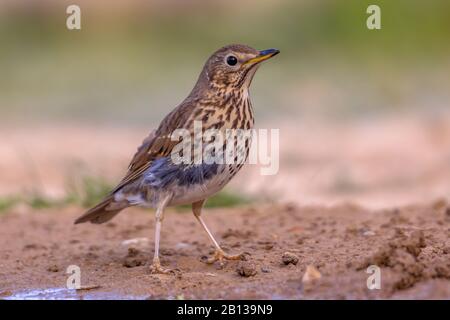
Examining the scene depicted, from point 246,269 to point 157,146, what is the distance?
1394mm

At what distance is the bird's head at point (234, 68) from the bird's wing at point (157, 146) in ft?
1.38

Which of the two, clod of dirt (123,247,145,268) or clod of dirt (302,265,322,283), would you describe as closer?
clod of dirt (302,265,322,283)

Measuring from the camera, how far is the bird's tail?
25.8 ft

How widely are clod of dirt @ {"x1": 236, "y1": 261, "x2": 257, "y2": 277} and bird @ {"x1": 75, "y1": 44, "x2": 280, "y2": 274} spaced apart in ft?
1.47

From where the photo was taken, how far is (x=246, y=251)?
7.67 meters

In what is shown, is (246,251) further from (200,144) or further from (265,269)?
(200,144)

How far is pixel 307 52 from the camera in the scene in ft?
65.4

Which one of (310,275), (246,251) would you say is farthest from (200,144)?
(310,275)

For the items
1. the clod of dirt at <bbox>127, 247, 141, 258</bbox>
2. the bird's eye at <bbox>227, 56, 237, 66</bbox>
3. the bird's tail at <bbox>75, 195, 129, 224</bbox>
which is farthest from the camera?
the bird's tail at <bbox>75, 195, 129, 224</bbox>

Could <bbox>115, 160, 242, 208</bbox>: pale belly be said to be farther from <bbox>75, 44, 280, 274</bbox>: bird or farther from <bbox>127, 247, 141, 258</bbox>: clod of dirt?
<bbox>127, 247, 141, 258</bbox>: clod of dirt

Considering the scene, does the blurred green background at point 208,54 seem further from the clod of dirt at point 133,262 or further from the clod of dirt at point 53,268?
the clod of dirt at point 53,268

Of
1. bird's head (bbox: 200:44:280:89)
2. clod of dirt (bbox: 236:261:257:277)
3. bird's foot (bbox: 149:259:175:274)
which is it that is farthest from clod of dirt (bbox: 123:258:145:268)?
bird's head (bbox: 200:44:280:89)

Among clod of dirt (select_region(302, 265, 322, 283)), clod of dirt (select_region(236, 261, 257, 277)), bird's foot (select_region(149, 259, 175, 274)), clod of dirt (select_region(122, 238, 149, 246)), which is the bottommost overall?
clod of dirt (select_region(122, 238, 149, 246))
